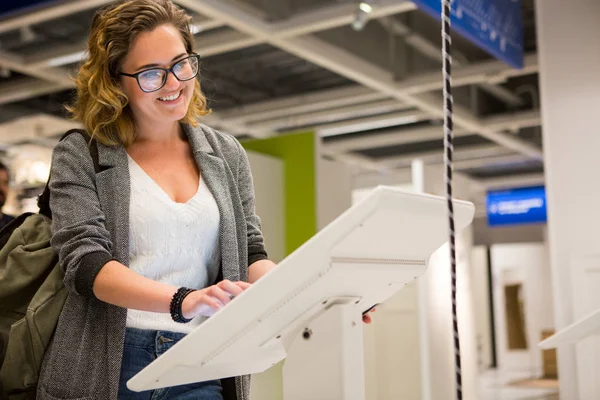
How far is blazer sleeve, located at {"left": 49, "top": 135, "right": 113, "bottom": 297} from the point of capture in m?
1.46

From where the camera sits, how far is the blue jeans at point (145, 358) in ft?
5.02

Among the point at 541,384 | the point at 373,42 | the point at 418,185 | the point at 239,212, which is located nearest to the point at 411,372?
the point at 418,185

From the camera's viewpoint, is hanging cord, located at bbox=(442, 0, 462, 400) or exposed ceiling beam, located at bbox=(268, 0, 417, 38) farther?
exposed ceiling beam, located at bbox=(268, 0, 417, 38)

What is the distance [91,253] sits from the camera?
1.47 metres

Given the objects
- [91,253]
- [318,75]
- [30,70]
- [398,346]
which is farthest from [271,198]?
[91,253]

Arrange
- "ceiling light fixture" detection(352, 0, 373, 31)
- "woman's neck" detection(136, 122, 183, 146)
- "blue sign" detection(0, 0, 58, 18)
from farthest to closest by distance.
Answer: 1. "ceiling light fixture" detection(352, 0, 373, 31)
2. "blue sign" detection(0, 0, 58, 18)
3. "woman's neck" detection(136, 122, 183, 146)

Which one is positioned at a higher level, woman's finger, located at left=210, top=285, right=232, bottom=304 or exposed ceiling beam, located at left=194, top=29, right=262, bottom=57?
exposed ceiling beam, located at left=194, top=29, right=262, bottom=57

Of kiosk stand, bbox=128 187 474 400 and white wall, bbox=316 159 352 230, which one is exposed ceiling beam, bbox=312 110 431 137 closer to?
white wall, bbox=316 159 352 230

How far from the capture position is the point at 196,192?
5.56ft

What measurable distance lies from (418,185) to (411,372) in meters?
1.86

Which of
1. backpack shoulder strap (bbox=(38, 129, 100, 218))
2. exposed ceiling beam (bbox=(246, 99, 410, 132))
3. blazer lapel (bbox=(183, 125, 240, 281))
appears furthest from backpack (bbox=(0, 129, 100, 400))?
exposed ceiling beam (bbox=(246, 99, 410, 132))

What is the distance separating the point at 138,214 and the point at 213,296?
362mm

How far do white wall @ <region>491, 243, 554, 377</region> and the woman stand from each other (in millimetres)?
15554

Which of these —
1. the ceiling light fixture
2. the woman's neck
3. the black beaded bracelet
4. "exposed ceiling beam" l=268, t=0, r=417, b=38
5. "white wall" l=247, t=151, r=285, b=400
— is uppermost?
"exposed ceiling beam" l=268, t=0, r=417, b=38
